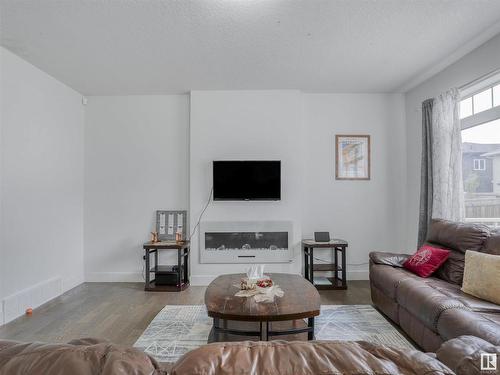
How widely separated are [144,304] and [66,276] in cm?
139

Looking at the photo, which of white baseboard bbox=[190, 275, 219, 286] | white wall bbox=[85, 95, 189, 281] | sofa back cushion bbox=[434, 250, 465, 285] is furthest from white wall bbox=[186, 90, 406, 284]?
sofa back cushion bbox=[434, 250, 465, 285]

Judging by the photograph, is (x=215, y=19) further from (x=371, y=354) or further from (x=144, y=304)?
(x=144, y=304)

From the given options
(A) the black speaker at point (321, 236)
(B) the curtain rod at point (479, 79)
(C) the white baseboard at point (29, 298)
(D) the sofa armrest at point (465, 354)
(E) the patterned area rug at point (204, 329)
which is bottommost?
(E) the patterned area rug at point (204, 329)

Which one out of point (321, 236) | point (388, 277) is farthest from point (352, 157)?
point (388, 277)

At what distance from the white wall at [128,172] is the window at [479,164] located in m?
3.71

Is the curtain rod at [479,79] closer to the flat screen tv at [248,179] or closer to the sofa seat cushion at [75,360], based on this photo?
the flat screen tv at [248,179]

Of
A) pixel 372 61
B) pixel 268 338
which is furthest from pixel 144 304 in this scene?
pixel 372 61

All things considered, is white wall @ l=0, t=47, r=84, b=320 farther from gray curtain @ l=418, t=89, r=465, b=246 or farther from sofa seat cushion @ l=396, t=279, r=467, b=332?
gray curtain @ l=418, t=89, r=465, b=246

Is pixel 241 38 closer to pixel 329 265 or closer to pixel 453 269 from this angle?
pixel 453 269

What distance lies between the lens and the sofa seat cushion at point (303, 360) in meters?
0.59

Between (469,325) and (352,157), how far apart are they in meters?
2.98

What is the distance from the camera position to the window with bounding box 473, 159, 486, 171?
327cm

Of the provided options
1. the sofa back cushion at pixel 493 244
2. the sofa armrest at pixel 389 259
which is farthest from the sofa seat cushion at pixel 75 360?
the sofa armrest at pixel 389 259

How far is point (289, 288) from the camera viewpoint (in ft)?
8.51
